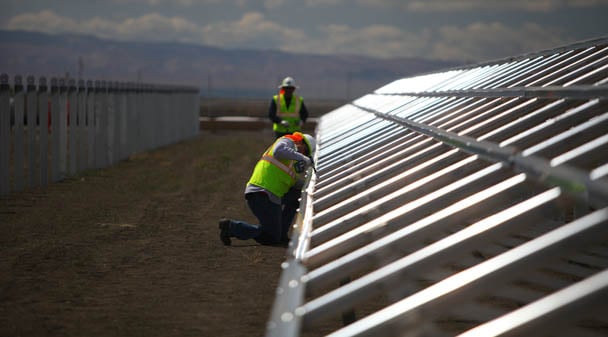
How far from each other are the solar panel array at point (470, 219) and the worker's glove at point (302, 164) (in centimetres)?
25

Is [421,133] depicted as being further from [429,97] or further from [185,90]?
[185,90]

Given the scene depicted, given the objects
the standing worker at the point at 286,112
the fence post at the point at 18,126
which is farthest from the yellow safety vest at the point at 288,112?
the fence post at the point at 18,126

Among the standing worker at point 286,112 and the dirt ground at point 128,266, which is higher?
the standing worker at point 286,112

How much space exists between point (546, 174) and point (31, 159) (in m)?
14.2

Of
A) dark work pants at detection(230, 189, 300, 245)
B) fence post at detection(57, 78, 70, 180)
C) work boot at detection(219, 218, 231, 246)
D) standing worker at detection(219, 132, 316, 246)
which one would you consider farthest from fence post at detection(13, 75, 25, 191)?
dark work pants at detection(230, 189, 300, 245)

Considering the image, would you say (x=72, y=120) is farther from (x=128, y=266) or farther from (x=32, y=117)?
(x=128, y=266)

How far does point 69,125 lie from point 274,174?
368 inches

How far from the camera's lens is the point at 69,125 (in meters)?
19.3

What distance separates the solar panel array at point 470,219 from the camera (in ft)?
11.6

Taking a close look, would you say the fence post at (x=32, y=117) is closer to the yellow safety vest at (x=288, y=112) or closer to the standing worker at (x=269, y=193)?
the yellow safety vest at (x=288, y=112)

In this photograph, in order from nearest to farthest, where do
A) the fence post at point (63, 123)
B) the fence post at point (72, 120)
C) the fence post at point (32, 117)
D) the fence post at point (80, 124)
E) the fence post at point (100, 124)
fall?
the fence post at point (32, 117) → the fence post at point (63, 123) → the fence post at point (72, 120) → the fence post at point (80, 124) → the fence post at point (100, 124)

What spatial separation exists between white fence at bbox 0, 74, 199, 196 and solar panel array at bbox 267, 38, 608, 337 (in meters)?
6.82

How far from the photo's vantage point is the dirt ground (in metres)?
7.18

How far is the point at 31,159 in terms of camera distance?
17.0 meters
